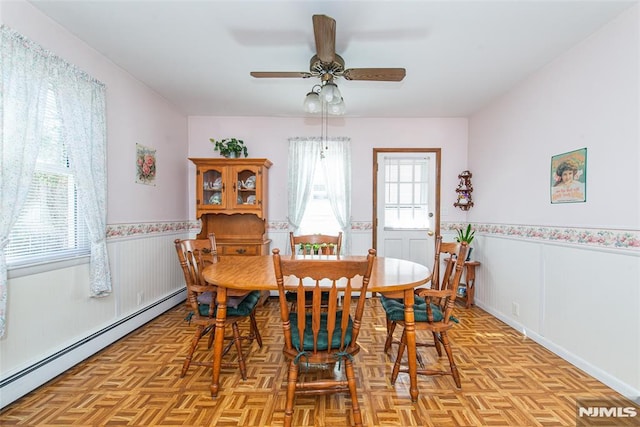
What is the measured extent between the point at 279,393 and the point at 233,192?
8.11ft

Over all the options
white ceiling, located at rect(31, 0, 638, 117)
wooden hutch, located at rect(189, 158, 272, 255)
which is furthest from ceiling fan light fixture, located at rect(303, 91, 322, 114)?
wooden hutch, located at rect(189, 158, 272, 255)

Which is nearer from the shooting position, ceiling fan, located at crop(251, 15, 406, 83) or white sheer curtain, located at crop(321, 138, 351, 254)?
ceiling fan, located at crop(251, 15, 406, 83)

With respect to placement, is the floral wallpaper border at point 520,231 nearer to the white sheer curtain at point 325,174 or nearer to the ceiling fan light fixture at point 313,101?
the white sheer curtain at point 325,174

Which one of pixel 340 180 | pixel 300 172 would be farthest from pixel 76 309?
pixel 340 180

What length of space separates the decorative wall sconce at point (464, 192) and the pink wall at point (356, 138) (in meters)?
0.10

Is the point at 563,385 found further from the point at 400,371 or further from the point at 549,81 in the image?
the point at 549,81

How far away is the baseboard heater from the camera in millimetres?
1817

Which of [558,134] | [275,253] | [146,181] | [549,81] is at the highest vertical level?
[549,81]

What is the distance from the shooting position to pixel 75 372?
7.12 ft

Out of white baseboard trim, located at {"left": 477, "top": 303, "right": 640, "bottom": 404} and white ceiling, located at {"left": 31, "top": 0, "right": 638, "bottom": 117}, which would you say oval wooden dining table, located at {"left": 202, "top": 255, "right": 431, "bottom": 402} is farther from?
white ceiling, located at {"left": 31, "top": 0, "right": 638, "bottom": 117}

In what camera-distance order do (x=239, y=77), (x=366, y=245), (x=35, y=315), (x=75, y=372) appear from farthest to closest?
(x=366, y=245)
(x=239, y=77)
(x=75, y=372)
(x=35, y=315)

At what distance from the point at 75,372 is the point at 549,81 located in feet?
14.9

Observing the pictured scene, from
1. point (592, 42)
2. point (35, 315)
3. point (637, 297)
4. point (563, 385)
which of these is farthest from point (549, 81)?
point (35, 315)

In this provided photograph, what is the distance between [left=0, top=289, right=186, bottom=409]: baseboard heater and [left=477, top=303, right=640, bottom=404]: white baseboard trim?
3.82m
